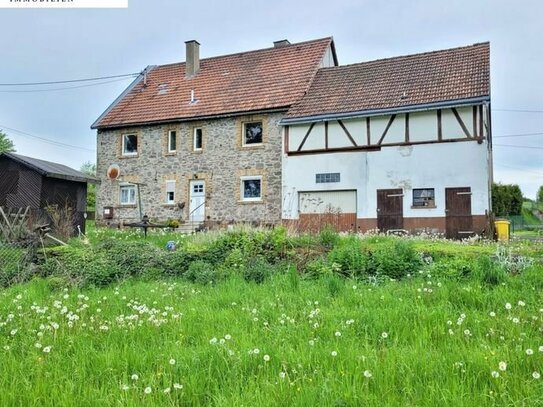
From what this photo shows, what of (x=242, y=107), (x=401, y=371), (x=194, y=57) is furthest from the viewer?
(x=194, y=57)

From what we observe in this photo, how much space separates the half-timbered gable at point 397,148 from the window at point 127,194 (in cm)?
963

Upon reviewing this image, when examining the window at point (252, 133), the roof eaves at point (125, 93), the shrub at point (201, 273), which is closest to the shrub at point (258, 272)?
the shrub at point (201, 273)

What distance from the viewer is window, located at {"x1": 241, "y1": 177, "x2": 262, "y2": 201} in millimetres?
22109

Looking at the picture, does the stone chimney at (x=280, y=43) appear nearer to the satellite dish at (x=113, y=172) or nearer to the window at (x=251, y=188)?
the window at (x=251, y=188)

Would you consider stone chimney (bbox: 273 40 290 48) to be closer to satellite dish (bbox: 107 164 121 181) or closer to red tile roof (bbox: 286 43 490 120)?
red tile roof (bbox: 286 43 490 120)

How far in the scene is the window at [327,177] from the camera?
65.4 ft

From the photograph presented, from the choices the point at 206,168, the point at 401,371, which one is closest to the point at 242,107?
the point at 206,168

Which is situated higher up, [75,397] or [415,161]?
[415,161]

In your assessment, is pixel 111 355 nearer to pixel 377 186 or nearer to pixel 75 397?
pixel 75 397

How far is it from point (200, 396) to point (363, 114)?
17.7 metres

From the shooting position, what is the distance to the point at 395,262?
7488 mm

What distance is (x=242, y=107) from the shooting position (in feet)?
74.1

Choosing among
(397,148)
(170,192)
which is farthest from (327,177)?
(170,192)

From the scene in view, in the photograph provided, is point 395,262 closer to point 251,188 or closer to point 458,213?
point 458,213
